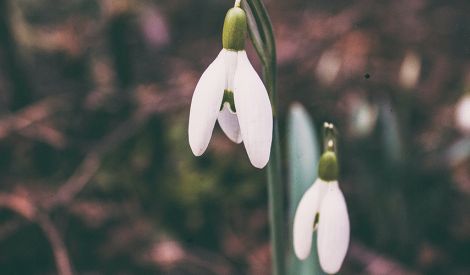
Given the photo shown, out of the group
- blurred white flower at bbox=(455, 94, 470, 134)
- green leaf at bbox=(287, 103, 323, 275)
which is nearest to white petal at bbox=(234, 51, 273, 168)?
green leaf at bbox=(287, 103, 323, 275)

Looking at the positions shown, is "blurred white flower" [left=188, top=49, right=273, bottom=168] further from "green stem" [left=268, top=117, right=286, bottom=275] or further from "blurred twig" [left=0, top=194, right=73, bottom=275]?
"blurred twig" [left=0, top=194, right=73, bottom=275]

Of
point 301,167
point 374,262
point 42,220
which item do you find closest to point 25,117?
point 42,220

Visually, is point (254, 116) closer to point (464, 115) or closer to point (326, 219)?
point (326, 219)

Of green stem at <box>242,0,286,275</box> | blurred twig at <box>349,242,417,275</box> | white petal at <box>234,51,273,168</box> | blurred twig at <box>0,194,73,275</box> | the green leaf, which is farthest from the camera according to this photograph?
blurred twig at <box>349,242,417,275</box>

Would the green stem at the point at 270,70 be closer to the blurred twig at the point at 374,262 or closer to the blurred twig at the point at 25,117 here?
the blurred twig at the point at 374,262

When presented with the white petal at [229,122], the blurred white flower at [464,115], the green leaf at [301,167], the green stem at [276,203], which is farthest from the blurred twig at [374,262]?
the white petal at [229,122]

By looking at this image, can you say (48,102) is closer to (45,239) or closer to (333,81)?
(45,239)
